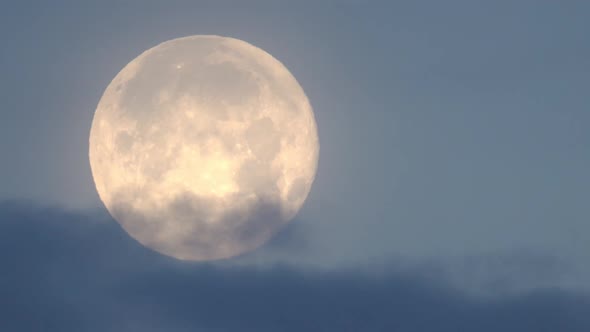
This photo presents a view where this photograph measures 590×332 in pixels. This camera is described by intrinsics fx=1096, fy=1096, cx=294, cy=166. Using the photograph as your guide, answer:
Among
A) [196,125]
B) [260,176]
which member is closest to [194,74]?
[196,125]

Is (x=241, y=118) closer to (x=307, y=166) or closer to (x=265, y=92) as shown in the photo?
(x=265, y=92)

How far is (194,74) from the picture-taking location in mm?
80500

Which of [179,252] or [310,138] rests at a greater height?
[310,138]

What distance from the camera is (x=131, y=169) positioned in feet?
265

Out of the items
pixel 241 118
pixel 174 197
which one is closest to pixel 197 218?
pixel 174 197

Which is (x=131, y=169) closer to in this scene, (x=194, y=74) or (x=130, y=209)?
(x=130, y=209)

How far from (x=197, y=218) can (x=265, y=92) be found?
35.1 feet

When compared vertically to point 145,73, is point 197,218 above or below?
below

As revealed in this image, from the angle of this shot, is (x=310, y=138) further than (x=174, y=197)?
Yes

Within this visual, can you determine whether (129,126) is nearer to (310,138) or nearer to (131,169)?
(131,169)

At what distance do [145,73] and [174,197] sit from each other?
32.2 feet

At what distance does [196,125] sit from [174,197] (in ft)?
Answer: 18.0

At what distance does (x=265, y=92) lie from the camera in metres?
82.1

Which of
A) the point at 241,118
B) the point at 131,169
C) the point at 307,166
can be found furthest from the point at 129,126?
the point at 307,166
